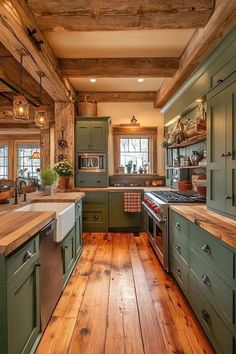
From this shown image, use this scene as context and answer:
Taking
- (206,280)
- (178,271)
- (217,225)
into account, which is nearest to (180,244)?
(178,271)

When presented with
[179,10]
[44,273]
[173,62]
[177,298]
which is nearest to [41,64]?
[179,10]

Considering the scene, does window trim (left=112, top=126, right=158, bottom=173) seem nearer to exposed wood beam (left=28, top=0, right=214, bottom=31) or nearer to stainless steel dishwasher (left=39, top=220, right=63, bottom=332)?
exposed wood beam (left=28, top=0, right=214, bottom=31)

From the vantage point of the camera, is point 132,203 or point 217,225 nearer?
point 217,225

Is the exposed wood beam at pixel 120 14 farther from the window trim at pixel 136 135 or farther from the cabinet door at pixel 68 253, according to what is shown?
the window trim at pixel 136 135

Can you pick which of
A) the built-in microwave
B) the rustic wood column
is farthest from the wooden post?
the built-in microwave

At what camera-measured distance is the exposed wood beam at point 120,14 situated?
7.55ft

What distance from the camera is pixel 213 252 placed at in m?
1.70

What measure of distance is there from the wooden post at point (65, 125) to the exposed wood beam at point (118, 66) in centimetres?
113

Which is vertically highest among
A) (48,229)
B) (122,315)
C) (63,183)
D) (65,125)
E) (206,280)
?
(65,125)

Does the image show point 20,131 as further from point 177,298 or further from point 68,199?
point 177,298

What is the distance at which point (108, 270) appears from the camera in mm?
3191

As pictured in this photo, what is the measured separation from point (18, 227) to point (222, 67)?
201cm

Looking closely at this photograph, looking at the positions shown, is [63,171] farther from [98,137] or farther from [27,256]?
[27,256]

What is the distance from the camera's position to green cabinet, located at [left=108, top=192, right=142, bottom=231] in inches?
195
